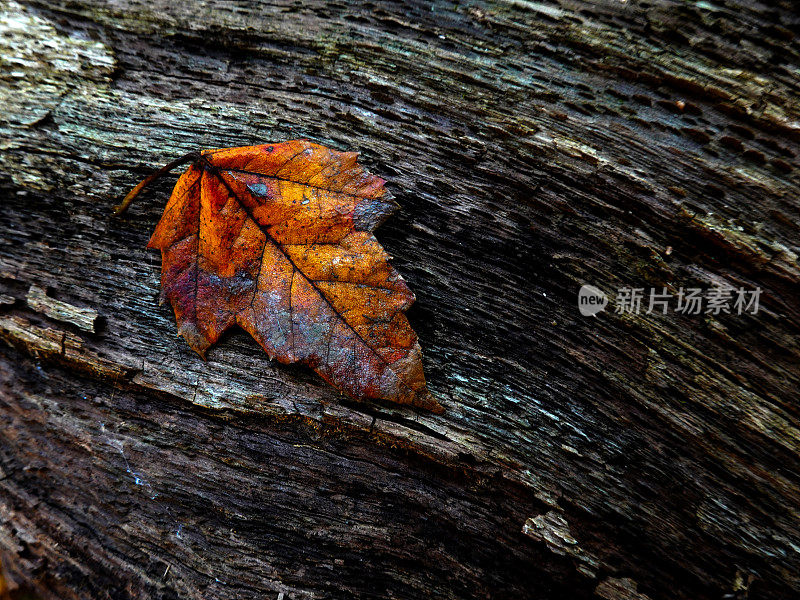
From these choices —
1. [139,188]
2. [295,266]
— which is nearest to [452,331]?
[295,266]

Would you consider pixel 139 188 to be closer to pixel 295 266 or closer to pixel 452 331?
pixel 295 266

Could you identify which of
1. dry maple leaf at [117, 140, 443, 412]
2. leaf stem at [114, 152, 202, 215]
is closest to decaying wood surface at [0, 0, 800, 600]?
leaf stem at [114, 152, 202, 215]

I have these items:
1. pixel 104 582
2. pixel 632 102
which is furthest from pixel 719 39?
pixel 104 582

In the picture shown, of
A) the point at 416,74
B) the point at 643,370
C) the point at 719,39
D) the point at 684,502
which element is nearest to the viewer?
the point at 684,502

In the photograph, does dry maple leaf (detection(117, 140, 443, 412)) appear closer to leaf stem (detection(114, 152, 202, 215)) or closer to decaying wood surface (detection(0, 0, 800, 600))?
leaf stem (detection(114, 152, 202, 215))

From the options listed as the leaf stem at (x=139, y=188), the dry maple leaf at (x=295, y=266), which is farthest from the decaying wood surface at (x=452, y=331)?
the dry maple leaf at (x=295, y=266)

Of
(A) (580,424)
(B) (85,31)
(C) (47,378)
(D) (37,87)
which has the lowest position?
(C) (47,378)

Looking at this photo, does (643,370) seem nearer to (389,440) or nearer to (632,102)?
(389,440)
